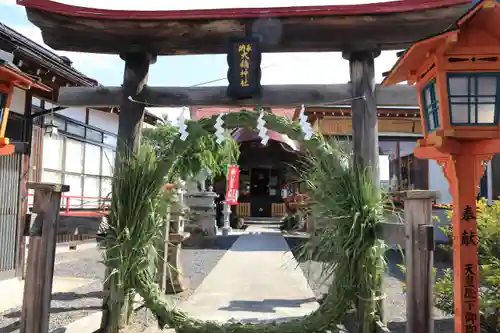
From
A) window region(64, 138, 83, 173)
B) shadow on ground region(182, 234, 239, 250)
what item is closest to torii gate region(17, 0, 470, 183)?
window region(64, 138, 83, 173)

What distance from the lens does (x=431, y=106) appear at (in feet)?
11.5

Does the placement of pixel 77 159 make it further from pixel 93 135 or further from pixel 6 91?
pixel 6 91

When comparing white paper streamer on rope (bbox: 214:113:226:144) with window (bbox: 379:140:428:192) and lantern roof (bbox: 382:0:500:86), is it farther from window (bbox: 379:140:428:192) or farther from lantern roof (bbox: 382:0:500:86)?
window (bbox: 379:140:428:192)

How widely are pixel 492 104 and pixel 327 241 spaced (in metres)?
1.91

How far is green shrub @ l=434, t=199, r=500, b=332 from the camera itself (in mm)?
4172

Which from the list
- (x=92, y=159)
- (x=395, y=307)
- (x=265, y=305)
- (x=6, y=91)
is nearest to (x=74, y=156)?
(x=92, y=159)

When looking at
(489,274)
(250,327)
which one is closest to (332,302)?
(250,327)

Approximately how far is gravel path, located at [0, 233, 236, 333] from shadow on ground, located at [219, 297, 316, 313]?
1037 millimetres

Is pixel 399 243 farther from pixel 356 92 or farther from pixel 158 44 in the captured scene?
pixel 158 44

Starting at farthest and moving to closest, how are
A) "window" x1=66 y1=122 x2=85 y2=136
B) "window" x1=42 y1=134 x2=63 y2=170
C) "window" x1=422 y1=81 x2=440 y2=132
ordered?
1. "window" x1=66 y1=122 x2=85 y2=136
2. "window" x1=42 y1=134 x2=63 y2=170
3. "window" x1=422 y1=81 x2=440 y2=132

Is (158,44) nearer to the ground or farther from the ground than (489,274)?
farther from the ground

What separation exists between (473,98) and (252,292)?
206 inches

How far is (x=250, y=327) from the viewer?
429 centimetres

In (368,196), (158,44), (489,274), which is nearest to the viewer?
(368,196)
